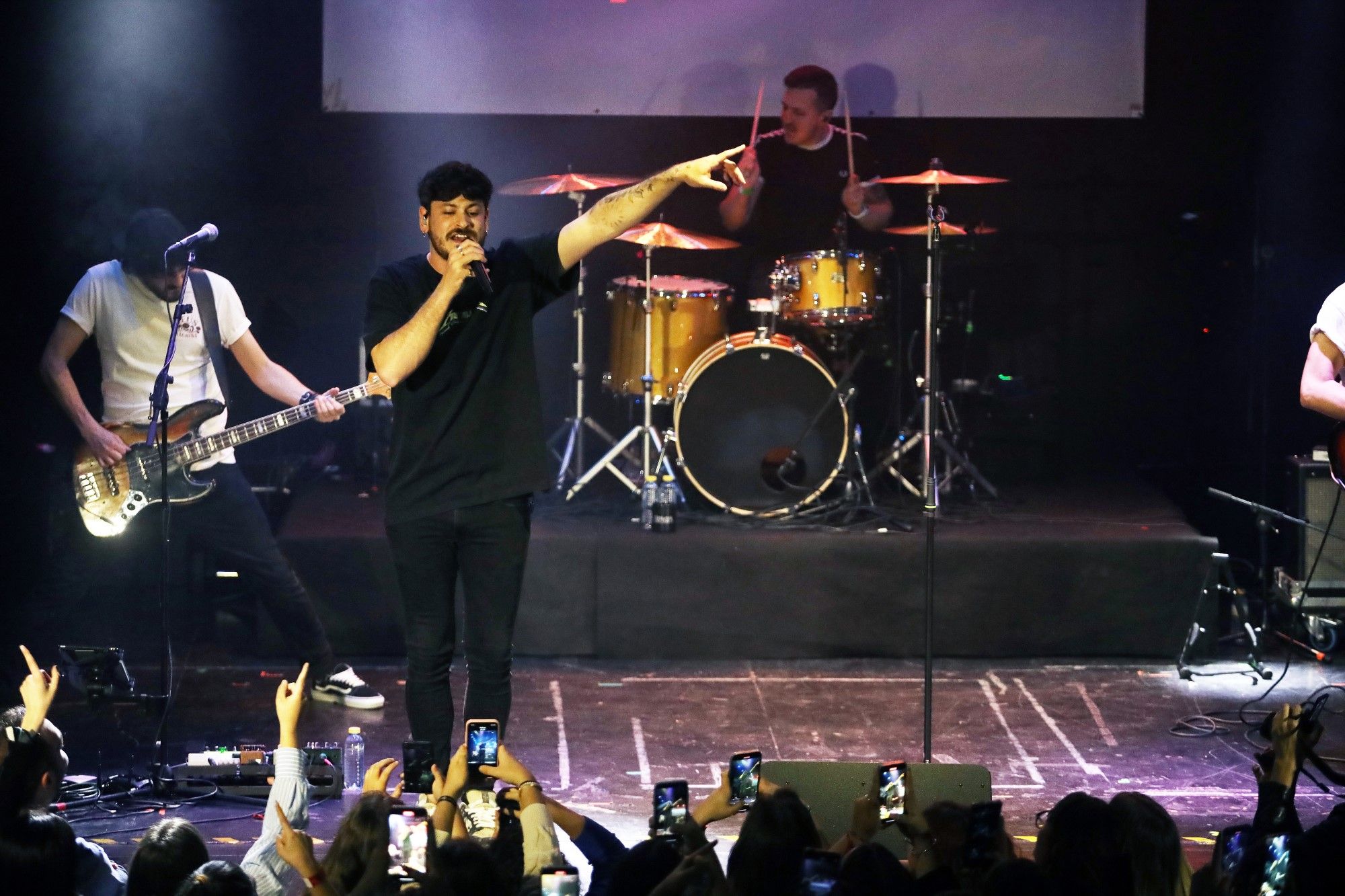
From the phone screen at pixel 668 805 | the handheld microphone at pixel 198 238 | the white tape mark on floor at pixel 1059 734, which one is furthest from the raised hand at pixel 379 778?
the white tape mark on floor at pixel 1059 734

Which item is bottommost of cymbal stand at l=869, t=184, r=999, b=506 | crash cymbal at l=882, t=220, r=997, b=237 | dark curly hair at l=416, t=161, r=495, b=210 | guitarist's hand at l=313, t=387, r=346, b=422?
cymbal stand at l=869, t=184, r=999, b=506

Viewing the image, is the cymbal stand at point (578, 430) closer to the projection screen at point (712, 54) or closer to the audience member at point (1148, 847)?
the projection screen at point (712, 54)

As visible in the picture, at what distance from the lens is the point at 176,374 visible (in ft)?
22.0

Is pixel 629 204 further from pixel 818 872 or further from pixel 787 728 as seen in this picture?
pixel 787 728

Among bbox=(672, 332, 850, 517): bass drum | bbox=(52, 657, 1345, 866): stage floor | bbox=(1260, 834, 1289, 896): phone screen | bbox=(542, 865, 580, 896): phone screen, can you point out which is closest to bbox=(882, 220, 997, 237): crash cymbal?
bbox=(672, 332, 850, 517): bass drum

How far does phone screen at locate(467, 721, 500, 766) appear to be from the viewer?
12.7 feet

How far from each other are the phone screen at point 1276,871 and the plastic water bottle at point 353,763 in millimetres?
3578

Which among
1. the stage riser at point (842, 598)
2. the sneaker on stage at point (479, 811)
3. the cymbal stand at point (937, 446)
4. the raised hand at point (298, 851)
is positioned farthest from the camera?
the cymbal stand at point (937, 446)

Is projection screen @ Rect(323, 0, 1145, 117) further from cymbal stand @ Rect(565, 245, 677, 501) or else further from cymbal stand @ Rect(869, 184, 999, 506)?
cymbal stand @ Rect(565, 245, 677, 501)

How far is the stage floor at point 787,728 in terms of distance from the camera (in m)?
5.61

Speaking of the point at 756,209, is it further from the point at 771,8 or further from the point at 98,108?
the point at 98,108

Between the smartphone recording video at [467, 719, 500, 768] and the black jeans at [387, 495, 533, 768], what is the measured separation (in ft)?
2.69

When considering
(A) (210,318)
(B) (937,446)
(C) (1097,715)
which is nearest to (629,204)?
(A) (210,318)

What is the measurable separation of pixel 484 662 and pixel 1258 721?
359 cm
